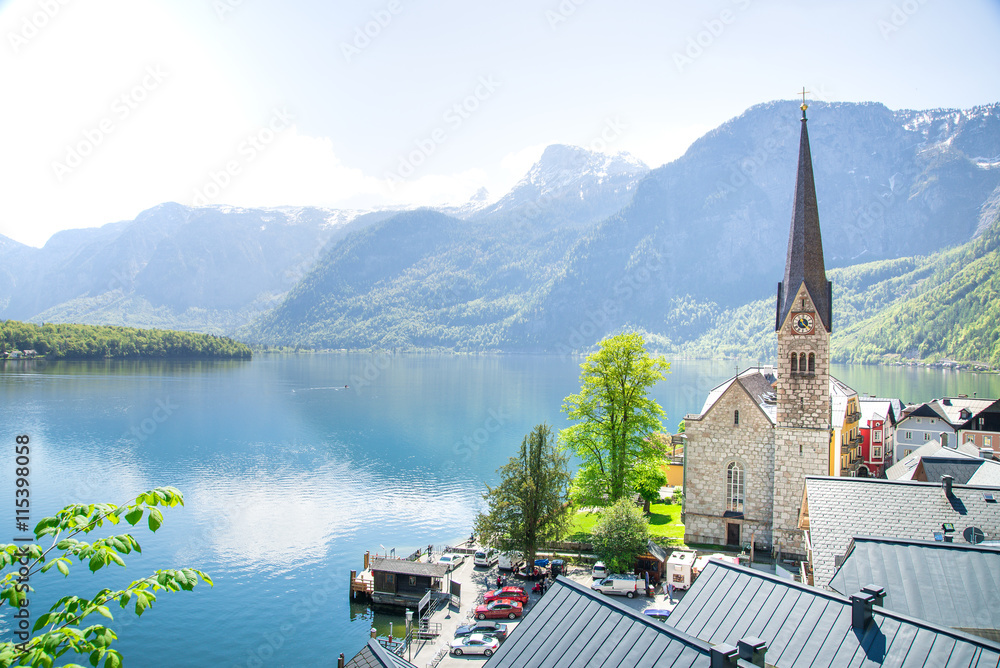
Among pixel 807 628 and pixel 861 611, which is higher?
pixel 861 611

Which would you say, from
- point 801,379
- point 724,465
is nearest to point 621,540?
point 724,465

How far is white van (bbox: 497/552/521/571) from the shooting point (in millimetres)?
34062

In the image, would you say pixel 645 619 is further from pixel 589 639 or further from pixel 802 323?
pixel 802 323

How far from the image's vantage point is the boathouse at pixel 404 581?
106 ft

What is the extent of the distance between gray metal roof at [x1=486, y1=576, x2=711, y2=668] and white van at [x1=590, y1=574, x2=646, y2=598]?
18434mm

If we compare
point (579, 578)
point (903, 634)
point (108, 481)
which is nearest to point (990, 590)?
point (903, 634)

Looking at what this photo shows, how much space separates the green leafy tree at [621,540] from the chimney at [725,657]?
74.9 ft

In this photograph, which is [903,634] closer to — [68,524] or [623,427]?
[68,524]

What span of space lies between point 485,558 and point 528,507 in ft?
14.1

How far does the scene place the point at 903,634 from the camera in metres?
10.9

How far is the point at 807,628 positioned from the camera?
459 inches

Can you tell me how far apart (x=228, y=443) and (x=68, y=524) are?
76416mm

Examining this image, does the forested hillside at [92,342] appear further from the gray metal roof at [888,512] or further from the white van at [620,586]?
the gray metal roof at [888,512]

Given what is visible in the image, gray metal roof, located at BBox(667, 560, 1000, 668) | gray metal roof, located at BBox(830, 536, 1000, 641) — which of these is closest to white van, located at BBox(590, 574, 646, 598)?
gray metal roof, located at BBox(830, 536, 1000, 641)
